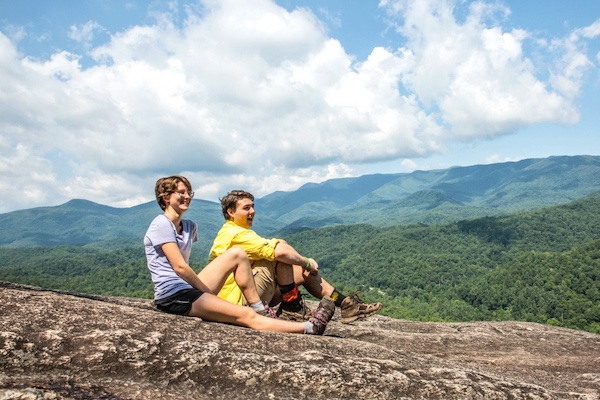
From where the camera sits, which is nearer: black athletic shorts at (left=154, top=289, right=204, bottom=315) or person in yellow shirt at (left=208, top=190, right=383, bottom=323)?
black athletic shorts at (left=154, top=289, right=204, bottom=315)

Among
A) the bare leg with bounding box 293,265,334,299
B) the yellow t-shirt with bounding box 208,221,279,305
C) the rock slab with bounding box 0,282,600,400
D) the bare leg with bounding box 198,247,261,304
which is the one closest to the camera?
the rock slab with bounding box 0,282,600,400

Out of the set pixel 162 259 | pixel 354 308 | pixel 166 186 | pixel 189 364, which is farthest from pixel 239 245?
pixel 354 308

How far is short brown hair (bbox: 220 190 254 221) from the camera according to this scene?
310 inches

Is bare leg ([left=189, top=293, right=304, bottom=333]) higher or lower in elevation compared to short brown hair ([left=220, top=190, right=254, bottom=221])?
lower

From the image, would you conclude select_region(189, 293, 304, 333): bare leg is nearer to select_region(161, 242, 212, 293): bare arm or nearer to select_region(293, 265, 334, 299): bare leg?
select_region(161, 242, 212, 293): bare arm

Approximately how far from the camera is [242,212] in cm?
780

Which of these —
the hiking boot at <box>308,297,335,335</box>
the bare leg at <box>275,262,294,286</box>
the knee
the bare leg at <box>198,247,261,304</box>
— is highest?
the knee

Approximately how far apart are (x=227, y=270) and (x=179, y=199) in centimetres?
149

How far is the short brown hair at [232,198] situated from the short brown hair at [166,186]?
35.5 inches

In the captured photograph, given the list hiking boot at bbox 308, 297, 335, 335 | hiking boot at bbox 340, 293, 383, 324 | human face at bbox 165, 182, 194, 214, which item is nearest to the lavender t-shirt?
human face at bbox 165, 182, 194, 214

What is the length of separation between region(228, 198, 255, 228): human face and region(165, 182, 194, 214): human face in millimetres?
1062

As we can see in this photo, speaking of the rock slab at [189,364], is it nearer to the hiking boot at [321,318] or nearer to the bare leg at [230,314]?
the bare leg at [230,314]

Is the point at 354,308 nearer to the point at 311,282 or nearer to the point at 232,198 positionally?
the point at 311,282

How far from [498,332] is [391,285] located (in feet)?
455
